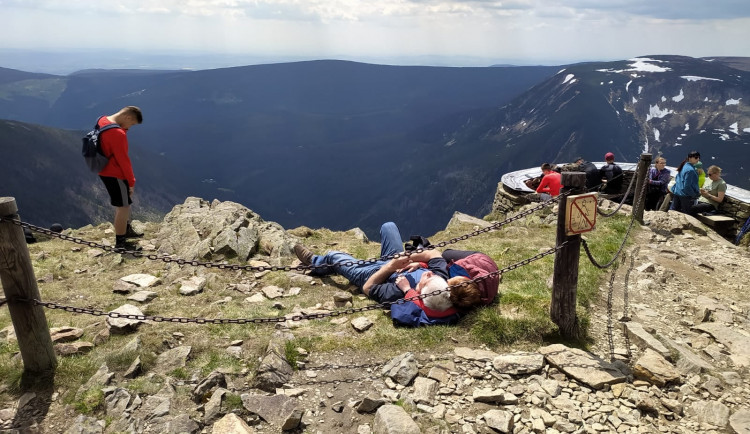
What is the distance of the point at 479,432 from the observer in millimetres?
4555

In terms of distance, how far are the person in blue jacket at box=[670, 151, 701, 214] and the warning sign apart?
11671 mm

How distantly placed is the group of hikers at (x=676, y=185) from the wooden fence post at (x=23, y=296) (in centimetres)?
1450

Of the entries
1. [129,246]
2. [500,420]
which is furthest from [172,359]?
[129,246]

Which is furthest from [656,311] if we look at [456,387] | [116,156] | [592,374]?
[116,156]

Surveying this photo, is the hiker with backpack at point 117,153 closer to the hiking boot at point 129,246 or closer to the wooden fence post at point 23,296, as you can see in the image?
the hiking boot at point 129,246

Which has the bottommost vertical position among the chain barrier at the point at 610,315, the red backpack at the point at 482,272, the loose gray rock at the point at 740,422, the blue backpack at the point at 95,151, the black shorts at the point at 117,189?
the chain barrier at the point at 610,315

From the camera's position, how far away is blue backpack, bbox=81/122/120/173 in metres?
9.01

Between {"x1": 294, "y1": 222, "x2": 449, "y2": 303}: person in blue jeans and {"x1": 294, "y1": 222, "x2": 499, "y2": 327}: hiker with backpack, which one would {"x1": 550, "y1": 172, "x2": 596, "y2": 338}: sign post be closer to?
{"x1": 294, "y1": 222, "x2": 499, "y2": 327}: hiker with backpack

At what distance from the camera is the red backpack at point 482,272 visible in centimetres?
669

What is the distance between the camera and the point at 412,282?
7.23 meters

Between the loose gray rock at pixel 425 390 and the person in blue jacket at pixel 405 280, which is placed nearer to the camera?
the loose gray rock at pixel 425 390

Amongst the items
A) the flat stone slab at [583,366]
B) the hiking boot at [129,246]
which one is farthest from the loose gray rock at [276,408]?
the hiking boot at [129,246]

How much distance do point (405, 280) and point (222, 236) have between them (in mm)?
5461

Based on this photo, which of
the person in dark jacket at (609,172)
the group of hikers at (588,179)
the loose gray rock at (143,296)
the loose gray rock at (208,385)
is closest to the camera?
the loose gray rock at (208,385)
